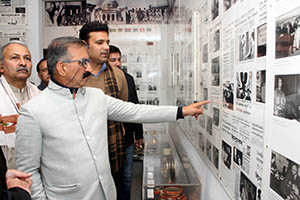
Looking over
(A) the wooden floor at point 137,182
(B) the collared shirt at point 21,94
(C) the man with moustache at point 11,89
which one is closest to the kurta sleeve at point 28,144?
→ (C) the man with moustache at point 11,89

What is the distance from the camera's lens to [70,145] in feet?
4.20

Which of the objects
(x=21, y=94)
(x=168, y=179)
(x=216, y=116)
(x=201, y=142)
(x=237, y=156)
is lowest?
(x=168, y=179)

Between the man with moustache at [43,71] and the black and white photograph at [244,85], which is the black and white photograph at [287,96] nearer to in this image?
the black and white photograph at [244,85]

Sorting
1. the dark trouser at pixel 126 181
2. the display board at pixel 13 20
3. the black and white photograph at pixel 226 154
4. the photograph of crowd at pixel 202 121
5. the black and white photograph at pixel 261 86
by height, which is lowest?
the dark trouser at pixel 126 181

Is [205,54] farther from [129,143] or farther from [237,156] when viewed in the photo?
[129,143]

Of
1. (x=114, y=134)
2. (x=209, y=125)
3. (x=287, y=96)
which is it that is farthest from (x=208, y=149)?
(x=287, y=96)

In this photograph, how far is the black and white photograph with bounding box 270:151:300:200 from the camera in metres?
0.68

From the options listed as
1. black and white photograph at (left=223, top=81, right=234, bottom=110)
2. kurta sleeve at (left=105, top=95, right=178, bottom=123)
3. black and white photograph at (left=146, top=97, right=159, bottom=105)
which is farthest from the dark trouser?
black and white photograph at (left=146, top=97, right=159, bottom=105)

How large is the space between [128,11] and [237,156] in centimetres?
388

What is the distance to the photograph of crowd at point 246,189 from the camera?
961 millimetres

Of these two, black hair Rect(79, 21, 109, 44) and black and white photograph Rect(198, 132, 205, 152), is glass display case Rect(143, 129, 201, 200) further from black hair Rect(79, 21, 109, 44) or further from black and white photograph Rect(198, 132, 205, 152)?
black hair Rect(79, 21, 109, 44)

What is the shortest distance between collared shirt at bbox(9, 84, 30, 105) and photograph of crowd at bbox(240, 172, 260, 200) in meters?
1.65

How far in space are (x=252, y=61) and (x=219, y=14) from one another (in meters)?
0.49

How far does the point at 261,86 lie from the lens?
Result: 0.86 m
